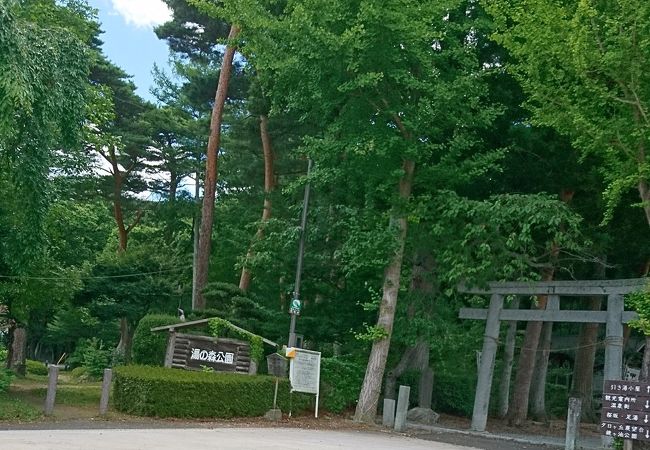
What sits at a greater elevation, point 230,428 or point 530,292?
point 530,292

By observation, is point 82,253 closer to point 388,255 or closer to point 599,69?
point 388,255

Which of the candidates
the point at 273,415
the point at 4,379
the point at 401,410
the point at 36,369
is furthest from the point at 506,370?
the point at 36,369

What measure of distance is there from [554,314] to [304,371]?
5945 mm

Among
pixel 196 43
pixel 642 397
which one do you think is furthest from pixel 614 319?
pixel 196 43

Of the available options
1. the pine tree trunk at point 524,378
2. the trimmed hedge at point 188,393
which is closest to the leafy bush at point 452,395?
the pine tree trunk at point 524,378

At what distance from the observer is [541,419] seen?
23391mm

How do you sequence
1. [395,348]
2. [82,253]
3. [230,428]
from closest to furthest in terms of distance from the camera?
→ [230,428]
[395,348]
[82,253]

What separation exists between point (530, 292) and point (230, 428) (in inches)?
310

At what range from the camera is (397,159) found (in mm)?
17266

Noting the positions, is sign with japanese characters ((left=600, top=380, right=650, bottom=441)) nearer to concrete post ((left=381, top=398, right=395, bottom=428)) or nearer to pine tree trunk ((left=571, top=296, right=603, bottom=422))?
concrete post ((left=381, top=398, right=395, bottom=428))

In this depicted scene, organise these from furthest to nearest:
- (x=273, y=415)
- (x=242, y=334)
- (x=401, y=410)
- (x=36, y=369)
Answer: (x=36, y=369)
(x=242, y=334)
(x=401, y=410)
(x=273, y=415)

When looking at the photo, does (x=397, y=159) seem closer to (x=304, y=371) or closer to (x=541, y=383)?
(x=304, y=371)

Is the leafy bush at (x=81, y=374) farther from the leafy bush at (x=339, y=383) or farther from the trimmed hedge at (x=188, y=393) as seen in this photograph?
the trimmed hedge at (x=188, y=393)

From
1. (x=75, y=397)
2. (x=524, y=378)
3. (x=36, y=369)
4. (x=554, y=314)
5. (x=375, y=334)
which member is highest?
(x=554, y=314)
